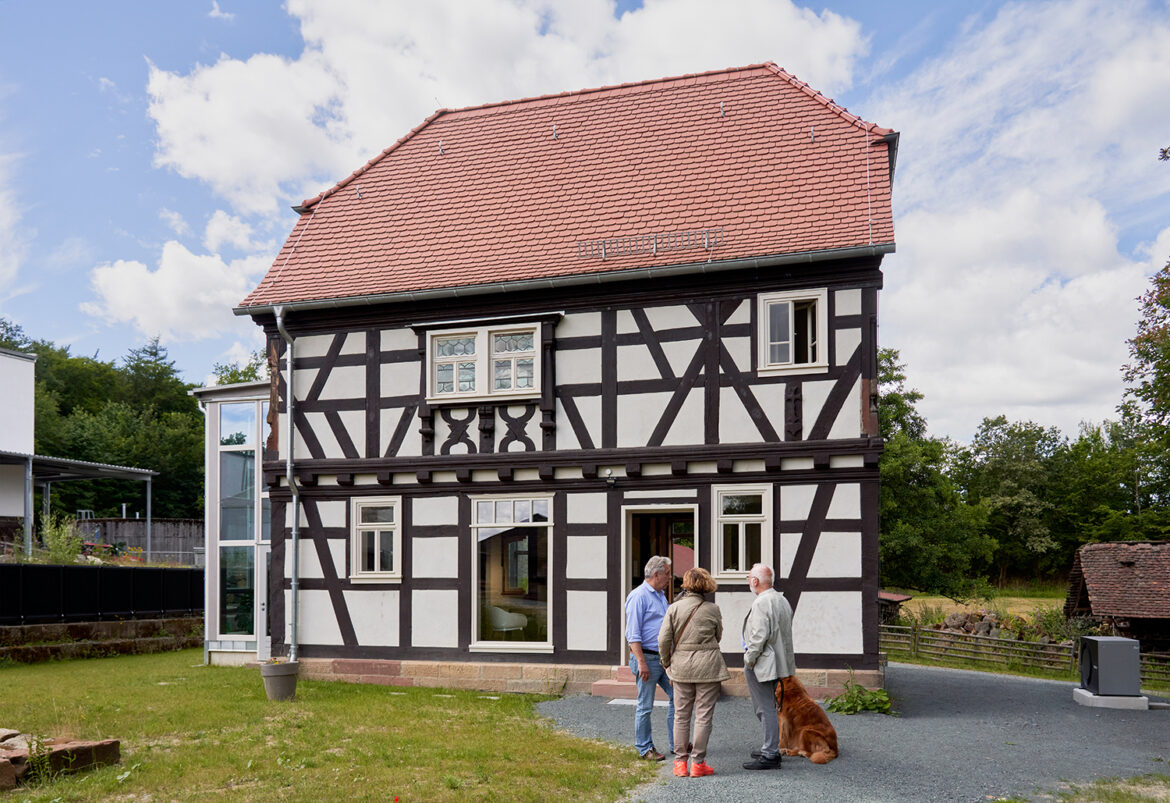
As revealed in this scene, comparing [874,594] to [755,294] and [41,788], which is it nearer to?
[755,294]

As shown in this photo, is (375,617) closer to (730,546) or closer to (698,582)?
(730,546)

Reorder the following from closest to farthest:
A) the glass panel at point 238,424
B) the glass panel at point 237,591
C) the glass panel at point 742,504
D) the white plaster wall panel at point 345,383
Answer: the glass panel at point 742,504, the white plaster wall panel at point 345,383, the glass panel at point 237,591, the glass panel at point 238,424

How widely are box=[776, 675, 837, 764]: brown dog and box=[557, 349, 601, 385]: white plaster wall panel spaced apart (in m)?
5.97

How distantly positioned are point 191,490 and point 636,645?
53.6 m

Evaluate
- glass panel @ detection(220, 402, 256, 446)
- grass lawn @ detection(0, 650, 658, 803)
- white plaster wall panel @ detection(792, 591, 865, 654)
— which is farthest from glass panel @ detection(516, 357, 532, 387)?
glass panel @ detection(220, 402, 256, 446)

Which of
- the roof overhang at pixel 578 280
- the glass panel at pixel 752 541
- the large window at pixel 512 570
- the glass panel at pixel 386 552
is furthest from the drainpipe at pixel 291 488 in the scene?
the glass panel at pixel 752 541

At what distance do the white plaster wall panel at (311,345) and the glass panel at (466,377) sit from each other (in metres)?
2.27

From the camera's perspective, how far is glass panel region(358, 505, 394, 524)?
1455 centimetres

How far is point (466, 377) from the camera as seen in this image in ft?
47.0

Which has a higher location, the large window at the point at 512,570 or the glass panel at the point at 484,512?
the glass panel at the point at 484,512

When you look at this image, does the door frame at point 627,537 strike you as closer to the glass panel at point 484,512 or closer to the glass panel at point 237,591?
the glass panel at point 484,512

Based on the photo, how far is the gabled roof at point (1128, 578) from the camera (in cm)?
2428

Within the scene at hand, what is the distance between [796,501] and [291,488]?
7493mm

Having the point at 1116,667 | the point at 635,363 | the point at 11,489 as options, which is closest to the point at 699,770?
the point at 635,363
